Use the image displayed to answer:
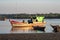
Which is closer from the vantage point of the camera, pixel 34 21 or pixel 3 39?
pixel 3 39

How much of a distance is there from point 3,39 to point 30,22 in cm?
1823

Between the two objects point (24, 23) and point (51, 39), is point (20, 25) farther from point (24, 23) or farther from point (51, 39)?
point (51, 39)

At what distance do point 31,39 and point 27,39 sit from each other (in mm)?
240

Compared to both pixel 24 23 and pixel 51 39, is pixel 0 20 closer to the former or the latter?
pixel 24 23

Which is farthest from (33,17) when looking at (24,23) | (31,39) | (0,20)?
(0,20)

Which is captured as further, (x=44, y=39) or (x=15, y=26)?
(x=15, y=26)

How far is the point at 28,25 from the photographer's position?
1316 inches

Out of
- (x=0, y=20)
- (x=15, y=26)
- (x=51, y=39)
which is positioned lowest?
(x=0, y=20)

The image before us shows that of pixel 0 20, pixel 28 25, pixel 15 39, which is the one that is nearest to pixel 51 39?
pixel 15 39

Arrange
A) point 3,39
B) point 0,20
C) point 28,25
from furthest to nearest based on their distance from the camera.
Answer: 1. point 0,20
2. point 28,25
3. point 3,39

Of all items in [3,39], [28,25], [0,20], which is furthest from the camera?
[0,20]

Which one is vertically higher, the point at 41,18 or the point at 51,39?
the point at 51,39

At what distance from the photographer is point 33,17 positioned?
37594 mm

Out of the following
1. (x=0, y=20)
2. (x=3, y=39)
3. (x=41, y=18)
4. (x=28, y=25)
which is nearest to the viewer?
(x=3, y=39)
